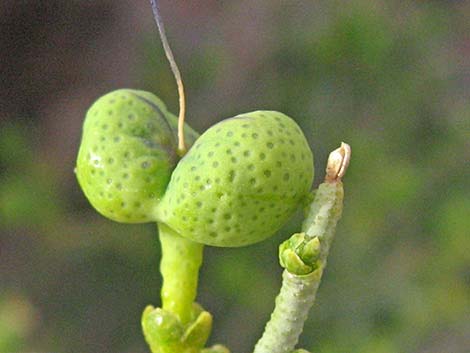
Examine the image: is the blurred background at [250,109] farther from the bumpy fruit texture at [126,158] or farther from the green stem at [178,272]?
the bumpy fruit texture at [126,158]

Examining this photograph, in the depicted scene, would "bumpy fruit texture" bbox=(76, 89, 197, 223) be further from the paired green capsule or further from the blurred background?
the blurred background

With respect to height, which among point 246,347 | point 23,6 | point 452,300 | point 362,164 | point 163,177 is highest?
point 163,177

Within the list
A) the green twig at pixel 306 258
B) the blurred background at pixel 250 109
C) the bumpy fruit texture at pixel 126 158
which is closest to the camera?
the green twig at pixel 306 258

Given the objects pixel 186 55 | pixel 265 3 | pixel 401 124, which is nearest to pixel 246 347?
pixel 401 124

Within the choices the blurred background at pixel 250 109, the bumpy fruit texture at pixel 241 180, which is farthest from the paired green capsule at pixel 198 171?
the blurred background at pixel 250 109

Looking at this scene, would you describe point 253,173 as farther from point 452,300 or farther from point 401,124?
point 401,124

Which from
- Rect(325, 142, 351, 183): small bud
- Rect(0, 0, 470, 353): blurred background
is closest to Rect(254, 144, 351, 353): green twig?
Rect(325, 142, 351, 183): small bud
